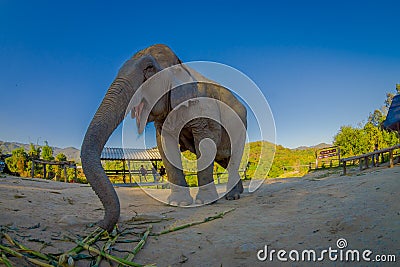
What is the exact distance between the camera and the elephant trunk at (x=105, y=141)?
2.34 metres

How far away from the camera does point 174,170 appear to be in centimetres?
515

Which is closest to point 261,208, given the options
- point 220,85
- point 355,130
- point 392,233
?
point 392,233

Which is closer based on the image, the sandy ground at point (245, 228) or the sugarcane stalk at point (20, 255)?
the sugarcane stalk at point (20, 255)

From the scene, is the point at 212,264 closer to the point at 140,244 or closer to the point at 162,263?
the point at 162,263

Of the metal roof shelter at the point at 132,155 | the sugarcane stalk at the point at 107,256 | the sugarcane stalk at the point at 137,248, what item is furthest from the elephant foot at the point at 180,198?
the metal roof shelter at the point at 132,155

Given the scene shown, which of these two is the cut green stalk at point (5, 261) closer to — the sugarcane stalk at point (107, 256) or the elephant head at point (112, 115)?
the sugarcane stalk at point (107, 256)

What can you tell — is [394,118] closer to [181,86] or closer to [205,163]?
[205,163]

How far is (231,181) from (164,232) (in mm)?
3265

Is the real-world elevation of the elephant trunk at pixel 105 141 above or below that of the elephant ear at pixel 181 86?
below

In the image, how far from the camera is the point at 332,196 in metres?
3.91

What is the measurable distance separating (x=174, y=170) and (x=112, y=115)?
2328 mm

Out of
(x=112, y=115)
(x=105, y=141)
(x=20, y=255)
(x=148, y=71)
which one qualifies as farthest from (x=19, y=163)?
(x=20, y=255)

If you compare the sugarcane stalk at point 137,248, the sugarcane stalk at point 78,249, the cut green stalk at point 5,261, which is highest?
the cut green stalk at point 5,261
